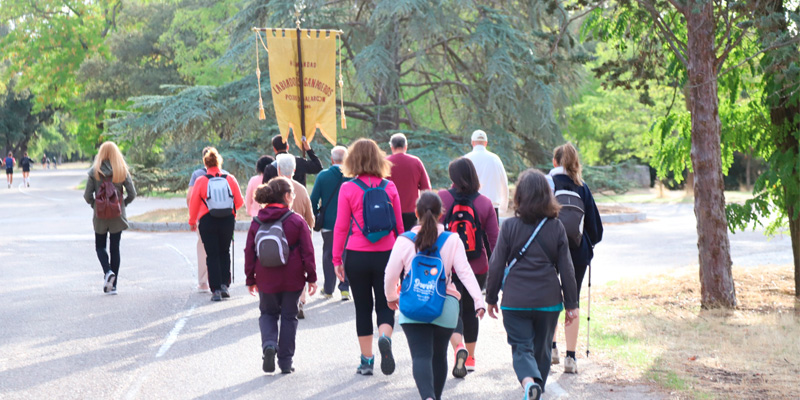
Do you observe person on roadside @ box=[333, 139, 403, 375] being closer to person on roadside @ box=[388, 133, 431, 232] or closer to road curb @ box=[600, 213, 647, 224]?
person on roadside @ box=[388, 133, 431, 232]

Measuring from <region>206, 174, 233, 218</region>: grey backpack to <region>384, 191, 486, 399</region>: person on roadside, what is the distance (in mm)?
4605

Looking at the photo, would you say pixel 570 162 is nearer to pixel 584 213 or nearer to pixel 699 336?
pixel 584 213

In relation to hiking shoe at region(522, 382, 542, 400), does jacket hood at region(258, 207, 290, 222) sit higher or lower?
higher

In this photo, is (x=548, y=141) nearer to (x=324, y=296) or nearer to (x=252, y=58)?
(x=252, y=58)

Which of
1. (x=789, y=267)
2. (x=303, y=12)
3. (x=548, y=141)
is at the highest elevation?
(x=303, y=12)

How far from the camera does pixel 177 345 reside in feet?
25.4

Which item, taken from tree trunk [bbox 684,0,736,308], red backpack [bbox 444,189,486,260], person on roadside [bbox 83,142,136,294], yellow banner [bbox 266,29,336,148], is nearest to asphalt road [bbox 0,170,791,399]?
person on roadside [bbox 83,142,136,294]

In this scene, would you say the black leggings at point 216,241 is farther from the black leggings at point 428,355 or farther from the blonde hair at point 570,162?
the black leggings at point 428,355

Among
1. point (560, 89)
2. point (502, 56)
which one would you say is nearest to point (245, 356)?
point (502, 56)

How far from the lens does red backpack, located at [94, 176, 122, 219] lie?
1049 cm

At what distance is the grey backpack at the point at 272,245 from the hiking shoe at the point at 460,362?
4.96ft

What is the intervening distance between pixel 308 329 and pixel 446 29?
53.6 feet

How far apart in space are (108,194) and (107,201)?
3.5 inches

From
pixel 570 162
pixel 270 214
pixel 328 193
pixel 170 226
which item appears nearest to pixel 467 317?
pixel 570 162
